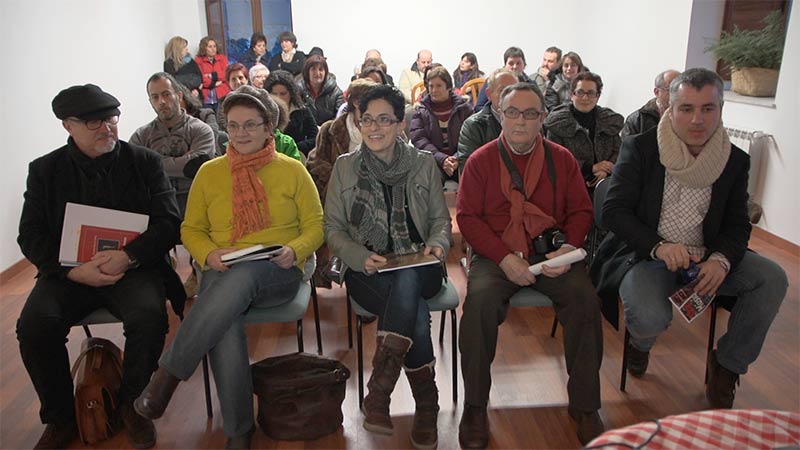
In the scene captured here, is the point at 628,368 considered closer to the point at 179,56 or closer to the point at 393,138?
the point at 393,138

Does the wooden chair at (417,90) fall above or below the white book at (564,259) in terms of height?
above

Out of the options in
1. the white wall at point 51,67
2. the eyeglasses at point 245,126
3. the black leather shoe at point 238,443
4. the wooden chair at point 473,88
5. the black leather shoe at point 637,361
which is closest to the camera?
the black leather shoe at point 238,443

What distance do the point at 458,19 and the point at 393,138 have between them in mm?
6802

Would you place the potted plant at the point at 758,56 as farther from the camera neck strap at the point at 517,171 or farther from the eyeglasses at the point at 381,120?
the eyeglasses at the point at 381,120

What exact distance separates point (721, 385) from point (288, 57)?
7.04m

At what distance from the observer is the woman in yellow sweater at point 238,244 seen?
201 cm

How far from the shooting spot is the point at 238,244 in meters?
2.29

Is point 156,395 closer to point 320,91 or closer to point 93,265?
point 93,265

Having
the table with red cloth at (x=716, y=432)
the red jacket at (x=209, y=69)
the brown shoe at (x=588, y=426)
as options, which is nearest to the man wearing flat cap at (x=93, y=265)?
the brown shoe at (x=588, y=426)

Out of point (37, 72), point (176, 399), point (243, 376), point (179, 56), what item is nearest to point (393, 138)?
point (243, 376)

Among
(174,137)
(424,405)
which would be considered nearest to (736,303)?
(424,405)

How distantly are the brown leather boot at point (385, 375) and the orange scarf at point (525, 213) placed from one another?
59 centimetres

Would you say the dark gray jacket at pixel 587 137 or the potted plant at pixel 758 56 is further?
the potted plant at pixel 758 56

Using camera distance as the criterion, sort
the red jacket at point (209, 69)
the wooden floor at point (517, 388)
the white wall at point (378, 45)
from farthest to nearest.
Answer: the red jacket at point (209, 69)
the white wall at point (378, 45)
the wooden floor at point (517, 388)
